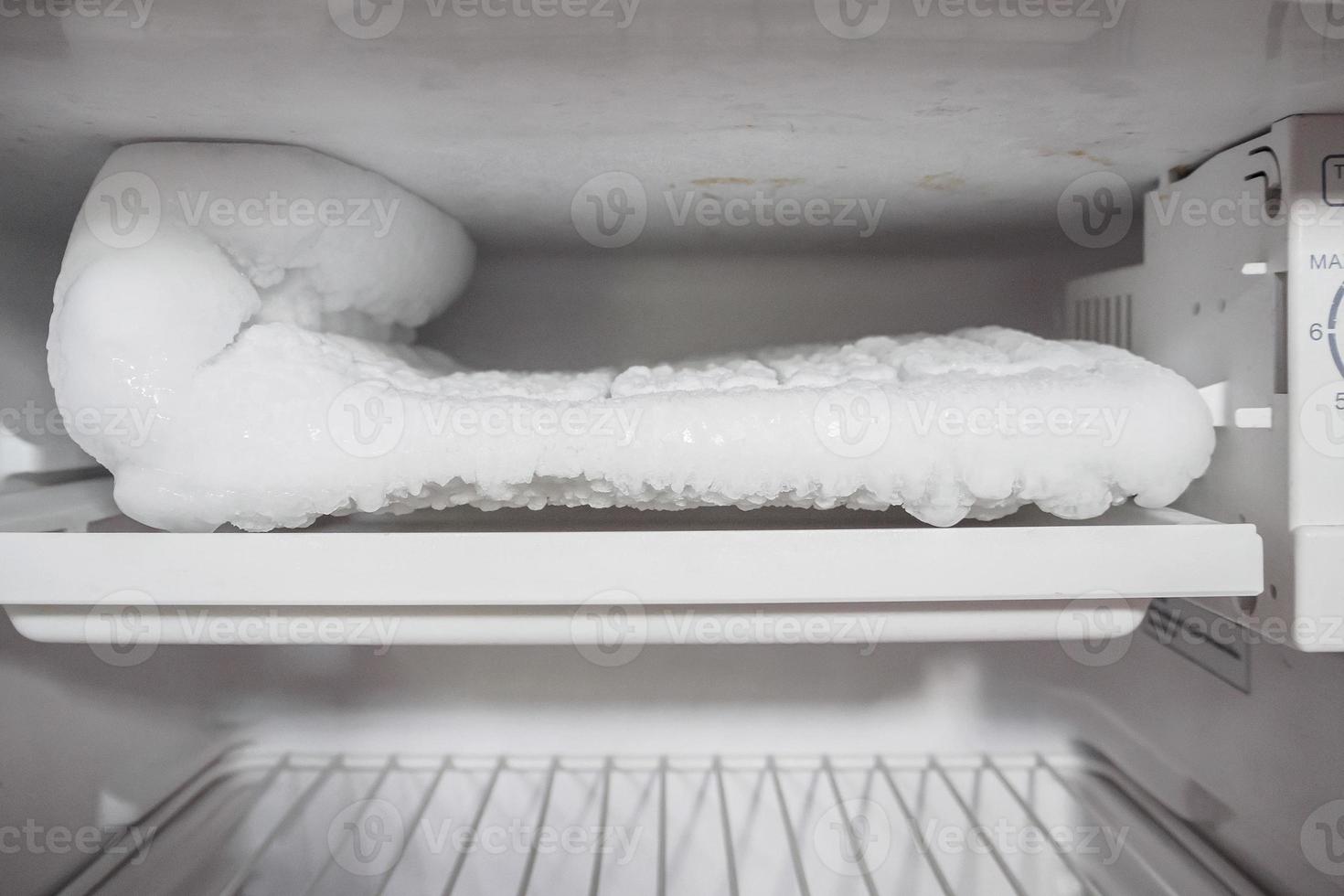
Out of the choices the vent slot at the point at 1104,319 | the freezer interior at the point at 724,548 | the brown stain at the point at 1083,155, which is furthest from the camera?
the vent slot at the point at 1104,319

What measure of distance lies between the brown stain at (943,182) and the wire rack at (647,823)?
61cm

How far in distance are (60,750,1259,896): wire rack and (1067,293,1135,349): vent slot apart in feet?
1.54

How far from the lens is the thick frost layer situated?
46 centimetres

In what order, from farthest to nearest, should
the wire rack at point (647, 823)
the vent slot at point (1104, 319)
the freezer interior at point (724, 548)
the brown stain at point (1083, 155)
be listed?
the wire rack at point (647, 823) < the vent slot at point (1104, 319) < the brown stain at point (1083, 155) < the freezer interior at point (724, 548)

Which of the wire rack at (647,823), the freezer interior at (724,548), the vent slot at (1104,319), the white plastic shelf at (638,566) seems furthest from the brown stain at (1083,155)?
the wire rack at (647,823)

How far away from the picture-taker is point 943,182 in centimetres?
64

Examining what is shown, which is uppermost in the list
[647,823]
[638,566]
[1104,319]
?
[1104,319]

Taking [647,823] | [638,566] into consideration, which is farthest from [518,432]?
[647,823]

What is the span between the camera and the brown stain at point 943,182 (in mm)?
624

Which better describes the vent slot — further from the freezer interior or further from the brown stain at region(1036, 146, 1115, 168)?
the brown stain at region(1036, 146, 1115, 168)

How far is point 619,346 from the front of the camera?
2.90 ft

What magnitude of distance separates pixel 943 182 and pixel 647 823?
701mm

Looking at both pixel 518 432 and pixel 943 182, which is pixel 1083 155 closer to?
pixel 943 182

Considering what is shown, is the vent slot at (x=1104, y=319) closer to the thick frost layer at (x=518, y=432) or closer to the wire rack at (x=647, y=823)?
the thick frost layer at (x=518, y=432)
